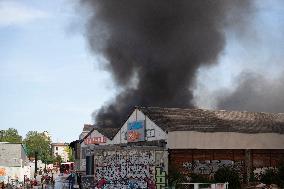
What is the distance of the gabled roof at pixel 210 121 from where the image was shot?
4734 cm

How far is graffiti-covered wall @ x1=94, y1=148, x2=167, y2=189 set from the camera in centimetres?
3334

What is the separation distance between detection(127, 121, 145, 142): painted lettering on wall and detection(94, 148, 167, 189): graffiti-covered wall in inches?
494

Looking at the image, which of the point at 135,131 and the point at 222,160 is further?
the point at 135,131

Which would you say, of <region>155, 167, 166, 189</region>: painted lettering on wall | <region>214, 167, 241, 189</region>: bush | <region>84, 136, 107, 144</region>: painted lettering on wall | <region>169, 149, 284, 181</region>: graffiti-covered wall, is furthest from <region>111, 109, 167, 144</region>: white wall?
<region>155, 167, 166, 189</region>: painted lettering on wall

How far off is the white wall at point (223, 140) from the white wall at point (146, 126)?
1560mm

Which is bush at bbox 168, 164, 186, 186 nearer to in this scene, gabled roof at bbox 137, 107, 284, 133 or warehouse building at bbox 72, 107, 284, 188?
warehouse building at bbox 72, 107, 284, 188

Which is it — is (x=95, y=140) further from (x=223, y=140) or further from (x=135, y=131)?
(x=223, y=140)

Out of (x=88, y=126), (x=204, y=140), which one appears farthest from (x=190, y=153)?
(x=88, y=126)

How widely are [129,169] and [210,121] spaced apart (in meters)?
18.1

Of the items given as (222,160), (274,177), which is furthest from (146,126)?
(274,177)

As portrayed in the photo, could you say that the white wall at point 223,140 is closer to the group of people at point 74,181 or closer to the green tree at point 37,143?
the group of people at point 74,181

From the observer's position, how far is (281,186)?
3931 centimetres

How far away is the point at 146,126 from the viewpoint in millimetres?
49281

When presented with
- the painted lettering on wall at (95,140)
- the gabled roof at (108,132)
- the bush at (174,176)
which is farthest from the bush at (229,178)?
the painted lettering on wall at (95,140)
